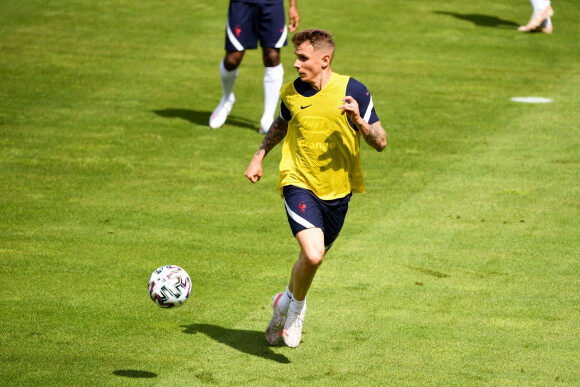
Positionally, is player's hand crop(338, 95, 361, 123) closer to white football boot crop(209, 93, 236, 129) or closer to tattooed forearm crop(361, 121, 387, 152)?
tattooed forearm crop(361, 121, 387, 152)

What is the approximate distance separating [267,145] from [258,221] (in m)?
2.86

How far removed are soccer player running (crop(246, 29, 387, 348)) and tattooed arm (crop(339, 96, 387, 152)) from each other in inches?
0.4

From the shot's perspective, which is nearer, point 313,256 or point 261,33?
point 313,256

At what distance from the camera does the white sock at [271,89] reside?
1239 centimetres

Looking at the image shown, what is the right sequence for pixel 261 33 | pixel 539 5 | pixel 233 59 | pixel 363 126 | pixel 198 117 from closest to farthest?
pixel 363 126 → pixel 261 33 → pixel 233 59 → pixel 198 117 → pixel 539 5

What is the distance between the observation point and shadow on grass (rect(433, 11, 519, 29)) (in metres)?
19.5

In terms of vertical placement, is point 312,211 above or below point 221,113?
above

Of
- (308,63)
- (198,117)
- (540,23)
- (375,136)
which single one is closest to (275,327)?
(375,136)

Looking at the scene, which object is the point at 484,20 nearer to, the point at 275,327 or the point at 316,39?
the point at 316,39

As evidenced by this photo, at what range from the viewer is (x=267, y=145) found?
21.3 ft

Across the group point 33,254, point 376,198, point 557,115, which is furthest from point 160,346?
point 557,115

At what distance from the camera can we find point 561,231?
898 centimetres

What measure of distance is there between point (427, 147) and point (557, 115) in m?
2.81

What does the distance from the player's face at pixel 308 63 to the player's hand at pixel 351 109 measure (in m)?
0.44
